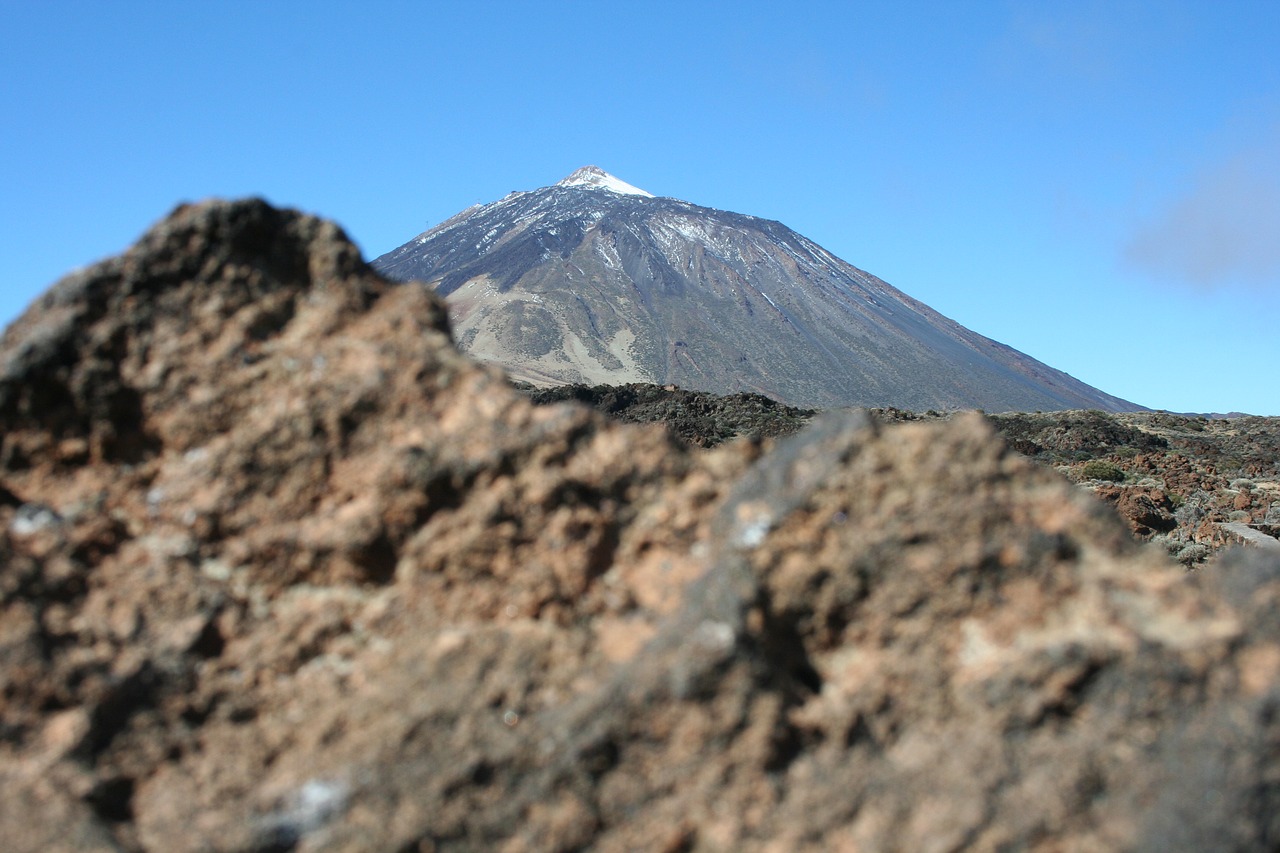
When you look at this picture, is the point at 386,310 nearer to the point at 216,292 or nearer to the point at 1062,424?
the point at 216,292

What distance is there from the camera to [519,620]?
3004 millimetres

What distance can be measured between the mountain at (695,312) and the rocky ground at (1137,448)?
70.0m

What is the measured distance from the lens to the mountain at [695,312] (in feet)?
413

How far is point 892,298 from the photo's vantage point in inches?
6781

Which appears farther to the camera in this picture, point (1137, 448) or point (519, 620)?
point (1137, 448)

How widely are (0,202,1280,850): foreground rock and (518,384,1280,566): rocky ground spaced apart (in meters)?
9.07

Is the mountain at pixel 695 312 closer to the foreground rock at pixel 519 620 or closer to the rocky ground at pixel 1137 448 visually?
the rocky ground at pixel 1137 448


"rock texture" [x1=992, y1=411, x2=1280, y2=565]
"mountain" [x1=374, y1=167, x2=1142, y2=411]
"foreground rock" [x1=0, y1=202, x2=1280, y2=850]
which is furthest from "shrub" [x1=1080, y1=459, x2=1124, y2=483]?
"mountain" [x1=374, y1=167, x2=1142, y2=411]

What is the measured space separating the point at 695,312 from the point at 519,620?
140765mm

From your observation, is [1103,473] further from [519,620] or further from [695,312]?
[695,312]

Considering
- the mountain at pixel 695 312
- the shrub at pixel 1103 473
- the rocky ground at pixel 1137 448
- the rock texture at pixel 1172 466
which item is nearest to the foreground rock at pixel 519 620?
the rock texture at pixel 1172 466

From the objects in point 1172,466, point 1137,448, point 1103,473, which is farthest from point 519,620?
point 1137,448

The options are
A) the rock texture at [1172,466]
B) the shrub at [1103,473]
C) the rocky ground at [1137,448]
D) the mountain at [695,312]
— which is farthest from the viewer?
the mountain at [695,312]

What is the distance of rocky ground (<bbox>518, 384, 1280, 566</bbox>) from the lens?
49.6 feet
